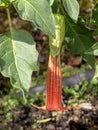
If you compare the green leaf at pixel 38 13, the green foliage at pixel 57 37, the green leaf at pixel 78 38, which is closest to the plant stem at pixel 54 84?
the green foliage at pixel 57 37

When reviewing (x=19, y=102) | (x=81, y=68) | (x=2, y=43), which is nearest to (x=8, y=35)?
(x=2, y=43)

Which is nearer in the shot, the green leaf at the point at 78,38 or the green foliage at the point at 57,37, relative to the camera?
the green foliage at the point at 57,37

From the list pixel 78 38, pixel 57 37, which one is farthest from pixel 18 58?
pixel 78 38

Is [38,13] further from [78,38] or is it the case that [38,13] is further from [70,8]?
[78,38]

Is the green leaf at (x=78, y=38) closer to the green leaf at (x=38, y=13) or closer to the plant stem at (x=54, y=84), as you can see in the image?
the plant stem at (x=54, y=84)

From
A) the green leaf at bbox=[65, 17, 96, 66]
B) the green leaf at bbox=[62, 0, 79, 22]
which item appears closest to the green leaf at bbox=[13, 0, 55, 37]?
the green leaf at bbox=[62, 0, 79, 22]

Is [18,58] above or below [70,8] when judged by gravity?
below
